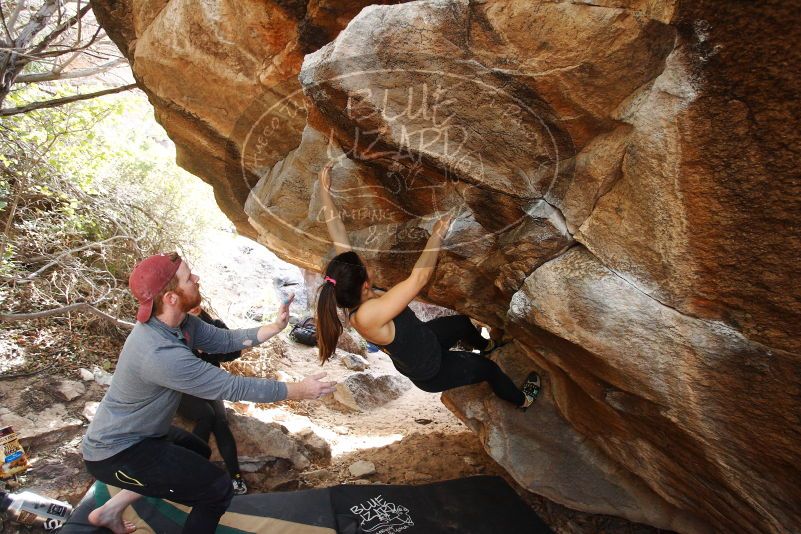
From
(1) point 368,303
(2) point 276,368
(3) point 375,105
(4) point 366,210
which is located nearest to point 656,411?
(1) point 368,303

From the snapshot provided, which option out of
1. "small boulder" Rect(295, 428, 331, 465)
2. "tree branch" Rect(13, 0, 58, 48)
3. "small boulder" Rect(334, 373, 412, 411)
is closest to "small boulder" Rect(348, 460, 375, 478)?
"small boulder" Rect(295, 428, 331, 465)

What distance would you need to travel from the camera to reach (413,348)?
281 centimetres

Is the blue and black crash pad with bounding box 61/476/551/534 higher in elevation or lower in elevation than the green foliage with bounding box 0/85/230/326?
lower

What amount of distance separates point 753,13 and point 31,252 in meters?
6.33

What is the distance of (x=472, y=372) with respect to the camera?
127 inches

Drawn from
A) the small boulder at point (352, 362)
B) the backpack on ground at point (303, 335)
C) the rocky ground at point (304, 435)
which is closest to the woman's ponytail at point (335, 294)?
the rocky ground at point (304, 435)

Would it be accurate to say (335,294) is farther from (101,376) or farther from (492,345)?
(101,376)

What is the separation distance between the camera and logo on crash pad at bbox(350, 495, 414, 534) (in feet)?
10.5

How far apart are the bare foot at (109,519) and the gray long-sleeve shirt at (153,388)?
70 centimetres

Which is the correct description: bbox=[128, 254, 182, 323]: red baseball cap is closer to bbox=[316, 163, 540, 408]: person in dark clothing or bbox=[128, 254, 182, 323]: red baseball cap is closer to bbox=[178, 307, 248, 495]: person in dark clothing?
bbox=[316, 163, 540, 408]: person in dark clothing

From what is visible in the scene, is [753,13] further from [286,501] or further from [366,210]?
[286,501]

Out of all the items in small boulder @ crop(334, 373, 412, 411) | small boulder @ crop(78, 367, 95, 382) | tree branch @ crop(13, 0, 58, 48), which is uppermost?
tree branch @ crop(13, 0, 58, 48)

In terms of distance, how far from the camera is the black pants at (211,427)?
3711mm

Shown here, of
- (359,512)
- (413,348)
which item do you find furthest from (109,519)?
(413,348)
